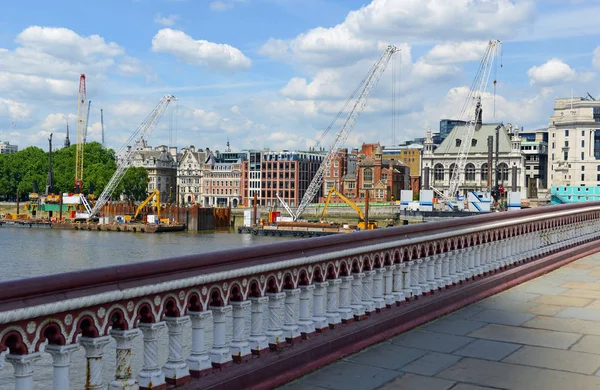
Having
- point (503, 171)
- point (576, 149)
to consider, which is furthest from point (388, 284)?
point (576, 149)

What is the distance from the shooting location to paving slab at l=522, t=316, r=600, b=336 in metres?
7.55

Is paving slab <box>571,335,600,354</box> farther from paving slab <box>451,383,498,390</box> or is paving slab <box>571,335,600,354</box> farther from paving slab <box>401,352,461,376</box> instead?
paving slab <box>451,383,498,390</box>

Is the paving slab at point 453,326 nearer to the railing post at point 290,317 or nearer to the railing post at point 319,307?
the railing post at point 319,307

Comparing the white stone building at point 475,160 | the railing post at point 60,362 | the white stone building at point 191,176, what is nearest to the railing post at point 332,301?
the railing post at point 60,362

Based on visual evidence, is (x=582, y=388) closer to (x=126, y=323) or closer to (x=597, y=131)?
(x=126, y=323)

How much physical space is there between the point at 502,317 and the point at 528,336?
3.22 feet

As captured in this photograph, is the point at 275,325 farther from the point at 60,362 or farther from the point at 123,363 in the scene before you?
the point at 60,362

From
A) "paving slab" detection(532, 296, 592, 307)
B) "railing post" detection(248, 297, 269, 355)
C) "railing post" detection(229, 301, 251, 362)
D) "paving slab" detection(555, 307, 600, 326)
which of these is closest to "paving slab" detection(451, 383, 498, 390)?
"railing post" detection(248, 297, 269, 355)

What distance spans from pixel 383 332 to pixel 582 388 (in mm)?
2042

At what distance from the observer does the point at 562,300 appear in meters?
9.31

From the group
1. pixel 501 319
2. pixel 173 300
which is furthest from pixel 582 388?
pixel 173 300

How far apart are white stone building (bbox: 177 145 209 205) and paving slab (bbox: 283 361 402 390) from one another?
6950 inches

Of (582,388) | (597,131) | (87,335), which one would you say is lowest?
(582,388)

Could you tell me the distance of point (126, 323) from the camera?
4.32 meters
